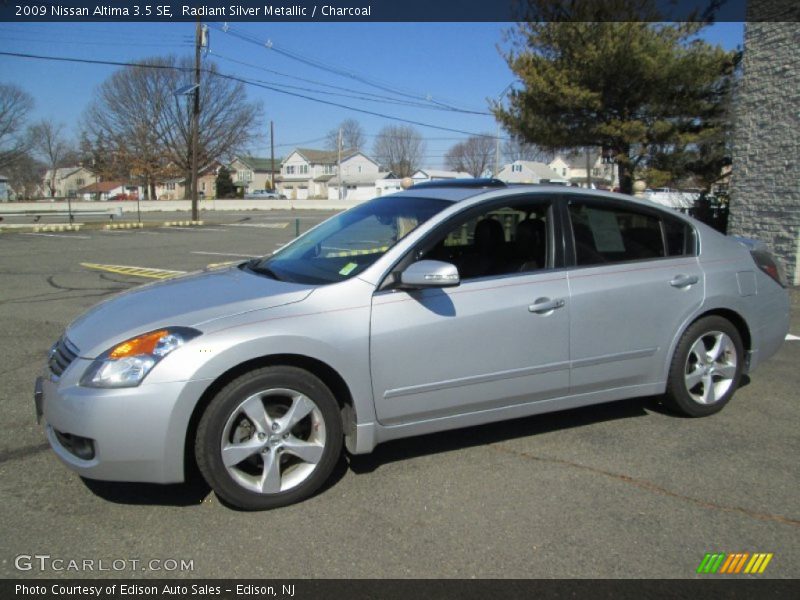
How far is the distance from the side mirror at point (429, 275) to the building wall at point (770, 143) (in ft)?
32.1

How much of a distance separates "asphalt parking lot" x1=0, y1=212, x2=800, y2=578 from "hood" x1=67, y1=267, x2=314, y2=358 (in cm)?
85

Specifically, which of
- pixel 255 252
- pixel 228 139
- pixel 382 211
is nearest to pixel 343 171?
pixel 228 139

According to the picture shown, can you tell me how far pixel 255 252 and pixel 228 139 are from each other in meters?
48.9

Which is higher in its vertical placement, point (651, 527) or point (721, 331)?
point (721, 331)

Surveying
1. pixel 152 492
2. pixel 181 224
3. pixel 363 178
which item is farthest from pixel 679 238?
pixel 363 178

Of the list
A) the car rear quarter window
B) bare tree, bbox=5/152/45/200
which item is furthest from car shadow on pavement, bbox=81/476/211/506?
bare tree, bbox=5/152/45/200

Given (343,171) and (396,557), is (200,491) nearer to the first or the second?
(396,557)

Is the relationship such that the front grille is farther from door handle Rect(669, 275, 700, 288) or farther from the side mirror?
door handle Rect(669, 275, 700, 288)

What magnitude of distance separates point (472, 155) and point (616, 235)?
87575 millimetres

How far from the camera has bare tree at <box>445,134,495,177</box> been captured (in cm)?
8694

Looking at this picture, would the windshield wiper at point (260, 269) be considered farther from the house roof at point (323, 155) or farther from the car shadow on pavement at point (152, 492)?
the house roof at point (323, 155)

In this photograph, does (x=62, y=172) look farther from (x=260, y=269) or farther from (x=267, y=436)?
(x=267, y=436)

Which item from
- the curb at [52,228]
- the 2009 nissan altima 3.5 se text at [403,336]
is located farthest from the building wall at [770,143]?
the curb at [52,228]

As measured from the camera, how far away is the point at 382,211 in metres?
4.45
